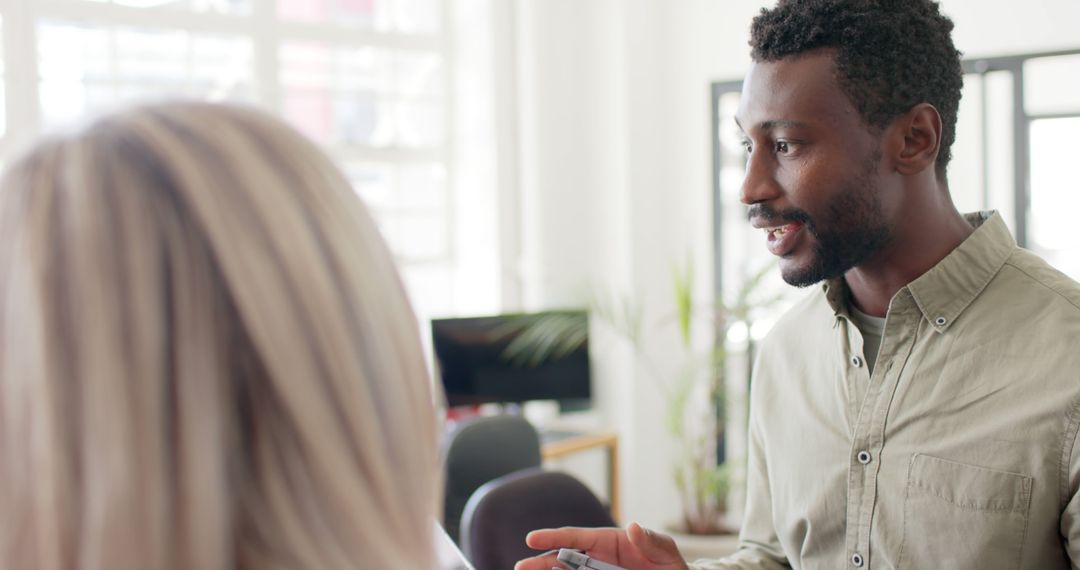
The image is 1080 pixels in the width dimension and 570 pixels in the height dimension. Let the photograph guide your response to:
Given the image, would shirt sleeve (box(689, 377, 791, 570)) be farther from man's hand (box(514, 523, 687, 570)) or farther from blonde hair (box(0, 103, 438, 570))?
blonde hair (box(0, 103, 438, 570))

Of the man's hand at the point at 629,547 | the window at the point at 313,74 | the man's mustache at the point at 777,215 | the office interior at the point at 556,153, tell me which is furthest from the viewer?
the office interior at the point at 556,153

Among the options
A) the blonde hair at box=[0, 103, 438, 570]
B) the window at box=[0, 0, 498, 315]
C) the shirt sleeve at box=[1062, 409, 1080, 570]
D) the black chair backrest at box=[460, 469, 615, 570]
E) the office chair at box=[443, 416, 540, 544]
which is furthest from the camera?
the window at box=[0, 0, 498, 315]

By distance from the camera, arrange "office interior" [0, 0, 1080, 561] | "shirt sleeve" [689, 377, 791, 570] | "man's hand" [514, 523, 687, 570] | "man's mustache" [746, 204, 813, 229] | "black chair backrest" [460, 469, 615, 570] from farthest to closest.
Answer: "office interior" [0, 0, 1080, 561]
"black chair backrest" [460, 469, 615, 570]
"shirt sleeve" [689, 377, 791, 570]
"man's mustache" [746, 204, 813, 229]
"man's hand" [514, 523, 687, 570]

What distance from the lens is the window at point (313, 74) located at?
3854mm

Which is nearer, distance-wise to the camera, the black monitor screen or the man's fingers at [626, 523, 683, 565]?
the man's fingers at [626, 523, 683, 565]

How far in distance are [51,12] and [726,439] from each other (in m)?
3.46

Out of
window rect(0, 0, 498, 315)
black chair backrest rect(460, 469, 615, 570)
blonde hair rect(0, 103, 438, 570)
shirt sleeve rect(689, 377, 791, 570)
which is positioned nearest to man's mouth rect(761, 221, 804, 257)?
shirt sleeve rect(689, 377, 791, 570)

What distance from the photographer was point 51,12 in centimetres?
386

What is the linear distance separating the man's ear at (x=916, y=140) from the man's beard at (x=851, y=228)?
44mm

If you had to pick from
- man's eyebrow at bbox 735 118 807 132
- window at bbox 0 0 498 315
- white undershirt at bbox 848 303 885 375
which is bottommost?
white undershirt at bbox 848 303 885 375

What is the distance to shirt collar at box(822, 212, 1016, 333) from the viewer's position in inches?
52.4

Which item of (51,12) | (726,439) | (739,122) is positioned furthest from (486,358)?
(739,122)

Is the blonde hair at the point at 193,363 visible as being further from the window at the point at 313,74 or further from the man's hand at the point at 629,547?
the window at the point at 313,74

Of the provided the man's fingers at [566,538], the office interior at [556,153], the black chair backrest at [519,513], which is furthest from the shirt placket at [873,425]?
the office interior at [556,153]
